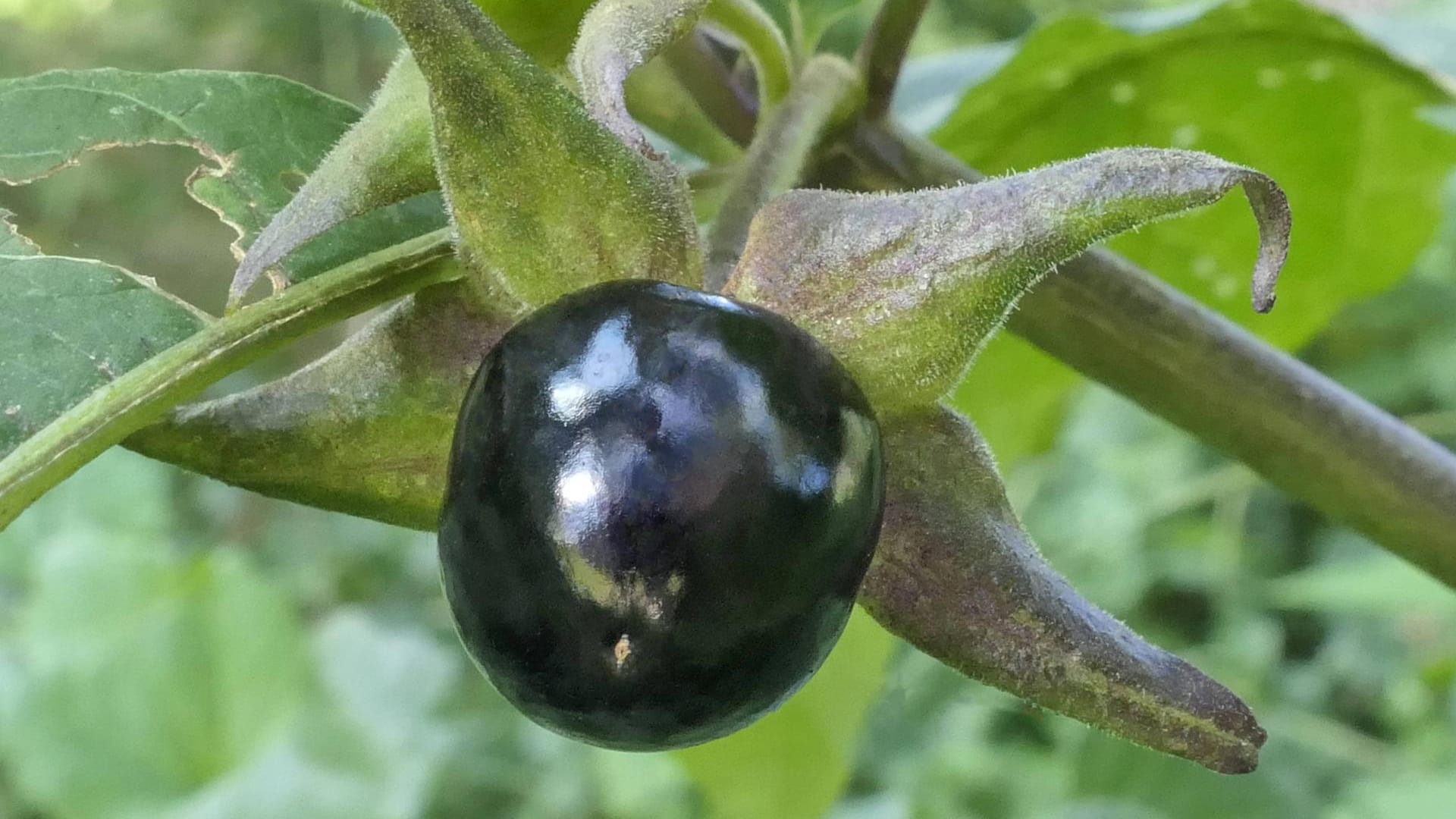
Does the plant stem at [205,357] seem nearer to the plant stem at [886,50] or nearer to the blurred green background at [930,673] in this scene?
the plant stem at [886,50]

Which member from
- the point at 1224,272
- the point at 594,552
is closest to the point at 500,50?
the point at 594,552

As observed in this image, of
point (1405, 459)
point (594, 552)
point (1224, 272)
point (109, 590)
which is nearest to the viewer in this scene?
point (594, 552)

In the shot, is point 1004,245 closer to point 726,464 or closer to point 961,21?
point 726,464

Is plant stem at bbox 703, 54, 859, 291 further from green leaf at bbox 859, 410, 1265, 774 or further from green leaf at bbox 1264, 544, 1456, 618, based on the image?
green leaf at bbox 1264, 544, 1456, 618

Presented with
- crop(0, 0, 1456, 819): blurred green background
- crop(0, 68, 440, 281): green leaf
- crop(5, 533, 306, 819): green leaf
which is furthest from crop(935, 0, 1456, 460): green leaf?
crop(5, 533, 306, 819): green leaf

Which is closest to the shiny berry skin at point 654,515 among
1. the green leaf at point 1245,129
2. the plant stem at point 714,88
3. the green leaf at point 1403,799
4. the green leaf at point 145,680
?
the plant stem at point 714,88
